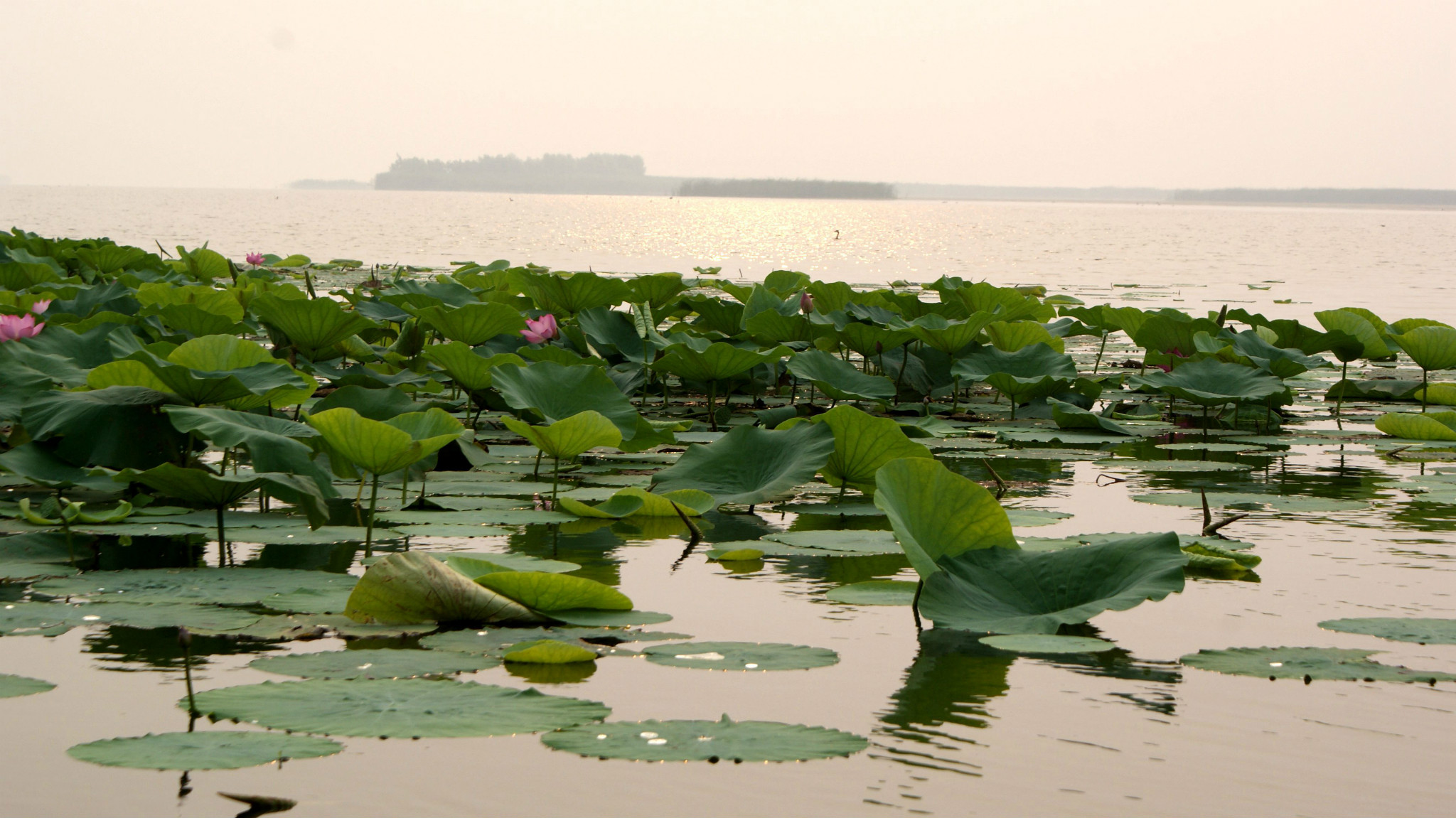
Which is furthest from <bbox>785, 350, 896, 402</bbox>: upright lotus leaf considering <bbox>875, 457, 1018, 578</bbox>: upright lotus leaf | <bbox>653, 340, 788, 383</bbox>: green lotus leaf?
<bbox>875, 457, 1018, 578</bbox>: upright lotus leaf

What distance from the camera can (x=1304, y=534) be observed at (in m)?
3.38

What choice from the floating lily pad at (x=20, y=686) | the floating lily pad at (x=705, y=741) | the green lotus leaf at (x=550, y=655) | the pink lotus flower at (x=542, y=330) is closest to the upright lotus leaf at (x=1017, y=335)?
the pink lotus flower at (x=542, y=330)

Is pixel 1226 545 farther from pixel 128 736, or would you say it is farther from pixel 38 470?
pixel 38 470

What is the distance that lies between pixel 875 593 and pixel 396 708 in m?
1.10

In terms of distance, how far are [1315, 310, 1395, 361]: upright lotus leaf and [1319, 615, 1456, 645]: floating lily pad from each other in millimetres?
4169

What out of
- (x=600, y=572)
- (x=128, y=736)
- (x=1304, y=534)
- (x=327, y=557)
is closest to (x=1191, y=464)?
(x=1304, y=534)

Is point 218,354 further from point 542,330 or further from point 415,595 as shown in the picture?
point 542,330

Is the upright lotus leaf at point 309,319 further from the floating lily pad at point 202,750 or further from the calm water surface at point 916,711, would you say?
the floating lily pad at point 202,750

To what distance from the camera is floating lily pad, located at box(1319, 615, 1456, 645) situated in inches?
90.5

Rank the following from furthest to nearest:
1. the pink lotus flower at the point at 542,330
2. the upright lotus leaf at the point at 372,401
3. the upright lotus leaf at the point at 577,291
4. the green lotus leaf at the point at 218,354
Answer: the upright lotus leaf at the point at 577,291 → the pink lotus flower at the point at 542,330 → the upright lotus leaf at the point at 372,401 → the green lotus leaf at the point at 218,354

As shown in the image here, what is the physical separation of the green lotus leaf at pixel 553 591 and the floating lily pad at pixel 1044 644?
0.69 meters

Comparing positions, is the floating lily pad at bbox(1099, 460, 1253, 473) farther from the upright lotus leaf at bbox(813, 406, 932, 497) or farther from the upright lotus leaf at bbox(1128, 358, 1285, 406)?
the upright lotus leaf at bbox(813, 406, 932, 497)

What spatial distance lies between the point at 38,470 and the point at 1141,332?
534 cm

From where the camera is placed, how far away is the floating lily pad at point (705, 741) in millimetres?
1650
